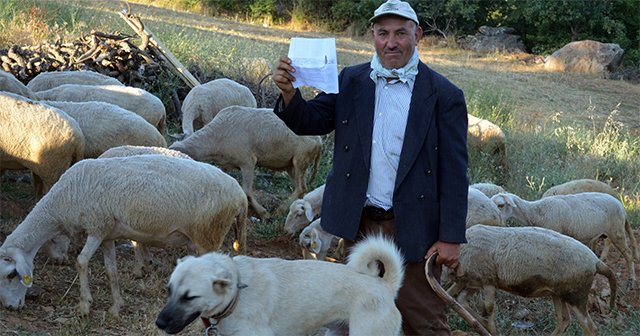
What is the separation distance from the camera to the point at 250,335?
480 centimetres

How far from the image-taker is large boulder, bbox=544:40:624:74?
28797mm

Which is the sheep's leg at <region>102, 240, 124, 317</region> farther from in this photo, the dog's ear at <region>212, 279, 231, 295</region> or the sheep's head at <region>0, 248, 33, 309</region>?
the dog's ear at <region>212, 279, 231, 295</region>

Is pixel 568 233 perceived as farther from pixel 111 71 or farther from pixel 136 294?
pixel 111 71

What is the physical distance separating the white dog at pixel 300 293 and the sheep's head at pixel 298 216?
4.47 m

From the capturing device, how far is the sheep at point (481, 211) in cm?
912

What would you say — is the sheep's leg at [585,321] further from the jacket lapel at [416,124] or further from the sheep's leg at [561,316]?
the jacket lapel at [416,124]

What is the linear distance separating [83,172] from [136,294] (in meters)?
1.26

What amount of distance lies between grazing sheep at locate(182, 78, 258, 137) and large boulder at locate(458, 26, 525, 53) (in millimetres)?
20124

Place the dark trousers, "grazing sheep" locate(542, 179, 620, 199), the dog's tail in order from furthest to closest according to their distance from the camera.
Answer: "grazing sheep" locate(542, 179, 620, 199) → the dark trousers → the dog's tail

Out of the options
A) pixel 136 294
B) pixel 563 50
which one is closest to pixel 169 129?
pixel 136 294

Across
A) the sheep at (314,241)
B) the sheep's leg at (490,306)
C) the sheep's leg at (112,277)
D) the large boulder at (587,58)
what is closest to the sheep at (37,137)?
the sheep's leg at (112,277)

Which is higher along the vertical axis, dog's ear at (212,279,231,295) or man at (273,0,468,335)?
man at (273,0,468,335)

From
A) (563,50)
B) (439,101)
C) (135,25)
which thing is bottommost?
(563,50)

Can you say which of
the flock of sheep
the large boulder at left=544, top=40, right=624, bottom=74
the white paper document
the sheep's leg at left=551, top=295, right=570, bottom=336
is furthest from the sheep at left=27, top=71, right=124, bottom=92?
the large boulder at left=544, top=40, right=624, bottom=74
